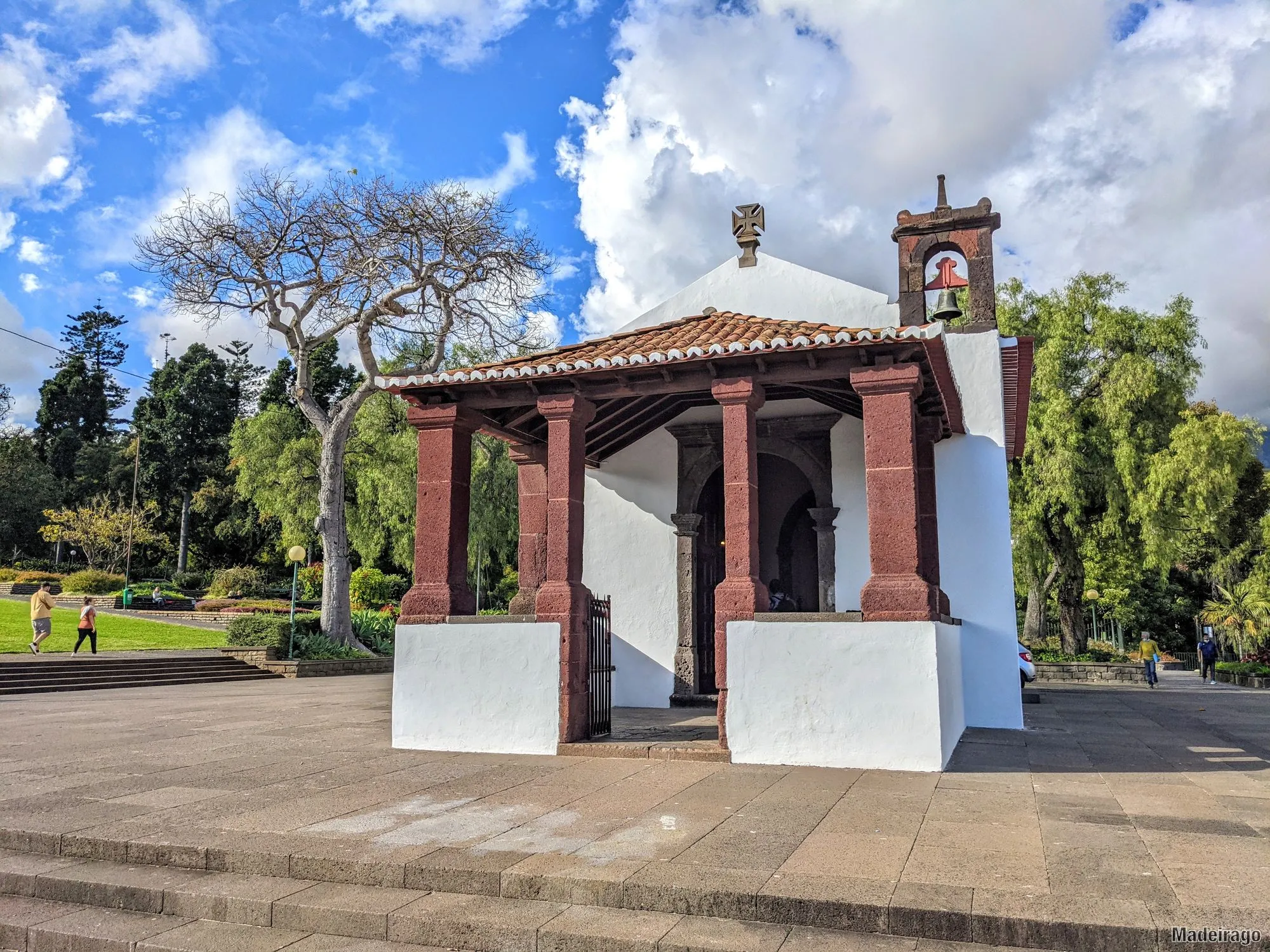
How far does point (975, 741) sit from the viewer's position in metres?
8.38

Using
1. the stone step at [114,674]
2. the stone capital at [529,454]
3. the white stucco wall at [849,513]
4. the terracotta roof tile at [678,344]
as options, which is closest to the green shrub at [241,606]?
the stone step at [114,674]

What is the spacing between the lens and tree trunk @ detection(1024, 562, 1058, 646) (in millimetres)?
22656

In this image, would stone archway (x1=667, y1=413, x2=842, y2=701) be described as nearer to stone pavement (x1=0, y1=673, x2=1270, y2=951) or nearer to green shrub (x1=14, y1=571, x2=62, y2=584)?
stone pavement (x1=0, y1=673, x2=1270, y2=951)

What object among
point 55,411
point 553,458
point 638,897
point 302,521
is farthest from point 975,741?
point 55,411

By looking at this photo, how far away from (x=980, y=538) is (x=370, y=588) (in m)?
24.8

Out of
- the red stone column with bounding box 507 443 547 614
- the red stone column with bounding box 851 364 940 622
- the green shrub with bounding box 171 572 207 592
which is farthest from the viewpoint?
the green shrub with bounding box 171 572 207 592

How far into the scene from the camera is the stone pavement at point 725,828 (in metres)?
3.62

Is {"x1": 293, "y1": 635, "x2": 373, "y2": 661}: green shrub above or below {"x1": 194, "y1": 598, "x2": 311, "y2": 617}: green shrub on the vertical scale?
below

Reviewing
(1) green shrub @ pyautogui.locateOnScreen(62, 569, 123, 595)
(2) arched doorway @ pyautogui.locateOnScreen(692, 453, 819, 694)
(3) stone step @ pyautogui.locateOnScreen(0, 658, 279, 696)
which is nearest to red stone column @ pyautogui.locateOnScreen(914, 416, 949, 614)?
(2) arched doorway @ pyautogui.locateOnScreen(692, 453, 819, 694)

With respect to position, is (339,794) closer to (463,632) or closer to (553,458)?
(463,632)

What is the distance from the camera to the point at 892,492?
7168mm

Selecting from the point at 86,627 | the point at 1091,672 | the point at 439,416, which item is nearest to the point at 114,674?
the point at 86,627

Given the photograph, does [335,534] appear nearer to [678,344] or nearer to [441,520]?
[441,520]

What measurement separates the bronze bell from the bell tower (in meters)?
0.97
